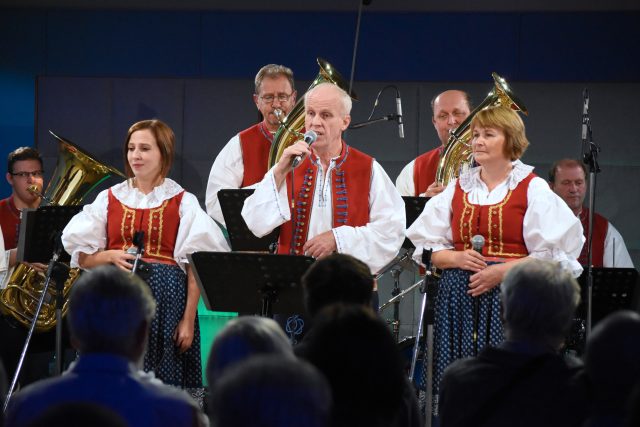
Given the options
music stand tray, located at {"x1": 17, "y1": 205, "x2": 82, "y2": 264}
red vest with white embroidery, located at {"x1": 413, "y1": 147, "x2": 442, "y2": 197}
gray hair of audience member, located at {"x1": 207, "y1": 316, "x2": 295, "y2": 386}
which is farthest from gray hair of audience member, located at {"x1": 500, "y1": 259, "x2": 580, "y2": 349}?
red vest with white embroidery, located at {"x1": 413, "y1": 147, "x2": 442, "y2": 197}

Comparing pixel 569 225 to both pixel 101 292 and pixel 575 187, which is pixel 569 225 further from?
pixel 101 292

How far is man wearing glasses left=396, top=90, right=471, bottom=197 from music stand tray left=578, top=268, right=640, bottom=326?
1441mm

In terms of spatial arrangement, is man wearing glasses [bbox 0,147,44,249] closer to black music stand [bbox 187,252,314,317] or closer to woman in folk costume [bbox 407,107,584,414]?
black music stand [bbox 187,252,314,317]

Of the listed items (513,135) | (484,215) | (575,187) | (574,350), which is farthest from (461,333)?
(575,187)

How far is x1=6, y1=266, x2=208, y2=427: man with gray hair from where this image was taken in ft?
7.51

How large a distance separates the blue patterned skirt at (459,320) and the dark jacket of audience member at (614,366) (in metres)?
1.95

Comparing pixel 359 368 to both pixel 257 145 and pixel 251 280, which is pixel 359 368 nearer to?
pixel 251 280

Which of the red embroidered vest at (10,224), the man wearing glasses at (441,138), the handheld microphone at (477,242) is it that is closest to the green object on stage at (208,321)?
the red embroidered vest at (10,224)

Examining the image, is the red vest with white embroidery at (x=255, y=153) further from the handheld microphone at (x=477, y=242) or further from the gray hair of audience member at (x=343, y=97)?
the handheld microphone at (x=477, y=242)

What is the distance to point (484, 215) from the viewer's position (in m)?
4.39

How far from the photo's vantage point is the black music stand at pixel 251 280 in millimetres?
4113

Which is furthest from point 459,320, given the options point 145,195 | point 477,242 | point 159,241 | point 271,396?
point 271,396

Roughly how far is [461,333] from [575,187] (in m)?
2.05

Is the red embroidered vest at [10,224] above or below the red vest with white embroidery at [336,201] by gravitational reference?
below
